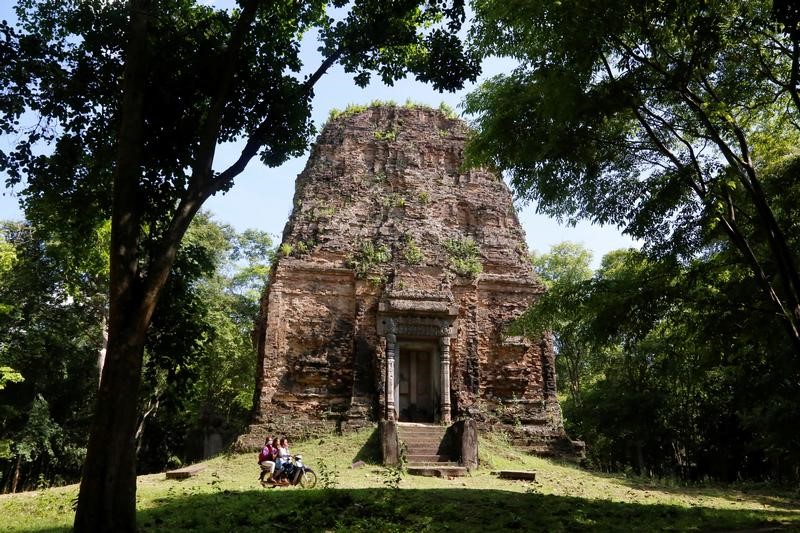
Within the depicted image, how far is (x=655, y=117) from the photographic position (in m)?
8.30

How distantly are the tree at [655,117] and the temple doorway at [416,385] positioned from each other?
8320 millimetres

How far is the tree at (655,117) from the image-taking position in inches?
277

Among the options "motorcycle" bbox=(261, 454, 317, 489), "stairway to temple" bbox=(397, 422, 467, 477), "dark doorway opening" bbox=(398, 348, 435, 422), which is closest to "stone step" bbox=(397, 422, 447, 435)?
"stairway to temple" bbox=(397, 422, 467, 477)

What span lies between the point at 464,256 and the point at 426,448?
651cm

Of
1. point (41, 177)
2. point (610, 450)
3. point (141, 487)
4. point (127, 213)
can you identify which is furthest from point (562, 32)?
point (610, 450)

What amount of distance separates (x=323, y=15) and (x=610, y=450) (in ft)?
85.0

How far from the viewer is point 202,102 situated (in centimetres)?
782

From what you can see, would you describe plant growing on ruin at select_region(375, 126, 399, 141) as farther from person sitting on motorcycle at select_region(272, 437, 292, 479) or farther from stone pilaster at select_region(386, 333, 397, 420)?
person sitting on motorcycle at select_region(272, 437, 292, 479)

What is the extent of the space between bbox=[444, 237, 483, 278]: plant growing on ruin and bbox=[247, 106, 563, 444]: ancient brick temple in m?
0.05

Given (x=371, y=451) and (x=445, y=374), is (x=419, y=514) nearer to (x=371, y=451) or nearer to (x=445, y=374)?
(x=371, y=451)

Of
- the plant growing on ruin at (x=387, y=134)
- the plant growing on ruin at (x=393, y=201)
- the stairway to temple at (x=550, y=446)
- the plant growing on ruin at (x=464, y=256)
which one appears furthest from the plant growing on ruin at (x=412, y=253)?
the stairway to temple at (x=550, y=446)

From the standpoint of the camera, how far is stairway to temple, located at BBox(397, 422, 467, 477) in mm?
12656

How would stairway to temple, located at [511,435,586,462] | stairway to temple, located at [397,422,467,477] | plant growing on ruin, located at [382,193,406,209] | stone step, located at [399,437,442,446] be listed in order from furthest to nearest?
plant growing on ruin, located at [382,193,406,209] → stairway to temple, located at [511,435,586,462] → stone step, located at [399,437,442,446] → stairway to temple, located at [397,422,467,477]

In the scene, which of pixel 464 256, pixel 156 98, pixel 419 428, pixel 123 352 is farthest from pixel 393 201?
pixel 123 352
